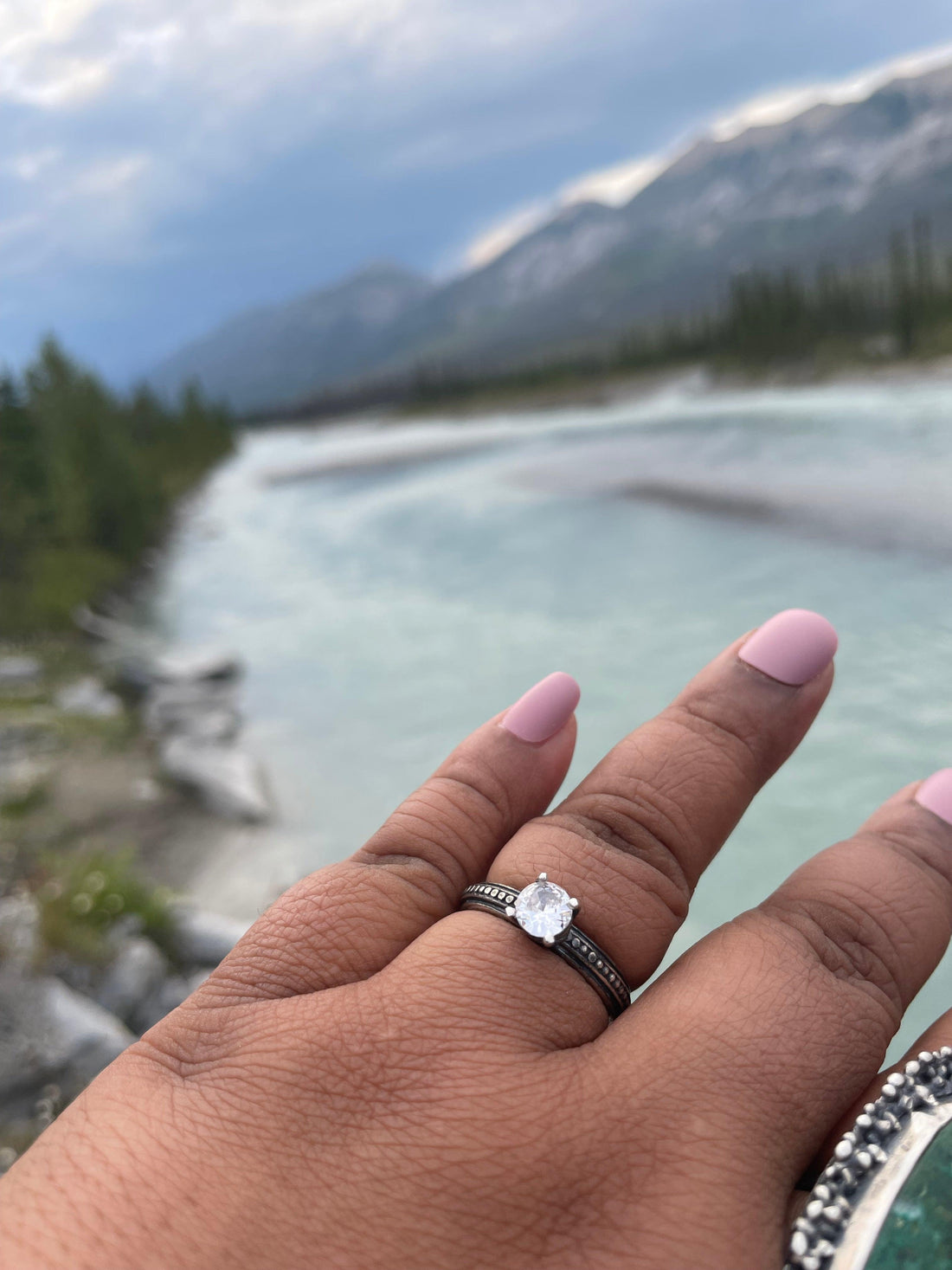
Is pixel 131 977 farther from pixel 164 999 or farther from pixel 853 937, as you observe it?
pixel 853 937

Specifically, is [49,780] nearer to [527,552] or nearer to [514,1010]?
[514,1010]

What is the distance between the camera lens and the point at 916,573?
4680 mm

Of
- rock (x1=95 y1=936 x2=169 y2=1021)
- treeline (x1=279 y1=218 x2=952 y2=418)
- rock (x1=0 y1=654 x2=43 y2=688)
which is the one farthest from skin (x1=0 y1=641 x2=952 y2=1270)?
treeline (x1=279 y1=218 x2=952 y2=418)

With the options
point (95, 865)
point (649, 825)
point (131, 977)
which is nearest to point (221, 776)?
point (95, 865)

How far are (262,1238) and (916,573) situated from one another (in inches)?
191

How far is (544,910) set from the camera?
45.5 inches

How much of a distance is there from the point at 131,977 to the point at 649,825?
2.49 m

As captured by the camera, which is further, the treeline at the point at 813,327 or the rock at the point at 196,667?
the treeline at the point at 813,327

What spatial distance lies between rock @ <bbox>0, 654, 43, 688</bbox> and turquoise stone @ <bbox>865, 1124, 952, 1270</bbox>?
796cm

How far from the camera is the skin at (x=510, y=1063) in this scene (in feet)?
2.93

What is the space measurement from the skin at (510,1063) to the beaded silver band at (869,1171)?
8 centimetres

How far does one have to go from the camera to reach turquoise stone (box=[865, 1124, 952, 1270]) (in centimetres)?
77

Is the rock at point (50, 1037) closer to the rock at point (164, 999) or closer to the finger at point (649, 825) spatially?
the rock at point (164, 999)

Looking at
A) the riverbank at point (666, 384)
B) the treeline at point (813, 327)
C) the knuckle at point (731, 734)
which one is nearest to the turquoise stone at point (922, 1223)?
the knuckle at point (731, 734)
